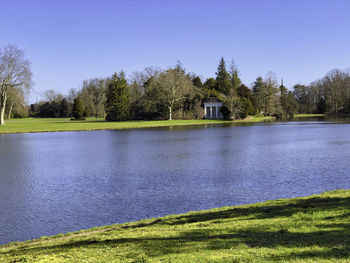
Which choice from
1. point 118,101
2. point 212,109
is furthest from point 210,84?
point 118,101

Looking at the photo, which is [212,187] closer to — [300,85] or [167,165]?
[167,165]

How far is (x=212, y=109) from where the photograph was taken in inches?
3639

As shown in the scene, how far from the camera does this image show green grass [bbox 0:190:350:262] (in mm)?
5832

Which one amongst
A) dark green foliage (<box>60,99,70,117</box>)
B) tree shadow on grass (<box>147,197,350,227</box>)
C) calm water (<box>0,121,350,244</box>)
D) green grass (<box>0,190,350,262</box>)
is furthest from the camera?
dark green foliage (<box>60,99,70,117</box>)

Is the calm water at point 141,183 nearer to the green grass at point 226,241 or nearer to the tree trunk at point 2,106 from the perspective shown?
the green grass at point 226,241

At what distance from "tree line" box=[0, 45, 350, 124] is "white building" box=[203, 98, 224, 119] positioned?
1.23 meters

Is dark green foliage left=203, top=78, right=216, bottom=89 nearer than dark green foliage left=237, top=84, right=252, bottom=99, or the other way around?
dark green foliage left=237, top=84, right=252, bottom=99

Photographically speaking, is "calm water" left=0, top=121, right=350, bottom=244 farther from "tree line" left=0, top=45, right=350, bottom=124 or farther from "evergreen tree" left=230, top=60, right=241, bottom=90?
"evergreen tree" left=230, top=60, right=241, bottom=90

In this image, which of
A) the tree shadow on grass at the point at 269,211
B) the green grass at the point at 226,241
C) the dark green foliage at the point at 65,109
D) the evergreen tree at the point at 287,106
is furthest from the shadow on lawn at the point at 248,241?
the dark green foliage at the point at 65,109

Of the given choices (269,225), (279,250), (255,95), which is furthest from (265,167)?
(255,95)

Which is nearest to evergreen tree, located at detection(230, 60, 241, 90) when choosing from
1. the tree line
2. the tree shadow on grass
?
the tree line

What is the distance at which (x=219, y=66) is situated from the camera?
124 metres

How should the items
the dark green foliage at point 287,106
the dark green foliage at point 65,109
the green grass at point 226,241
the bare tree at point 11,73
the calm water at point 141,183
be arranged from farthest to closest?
1. the dark green foliage at point 65,109
2. the dark green foliage at point 287,106
3. the bare tree at point 11,73
4. the calm water at point 141,183
5. the green grass at point 226,241

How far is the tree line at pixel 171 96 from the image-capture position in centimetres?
6900
